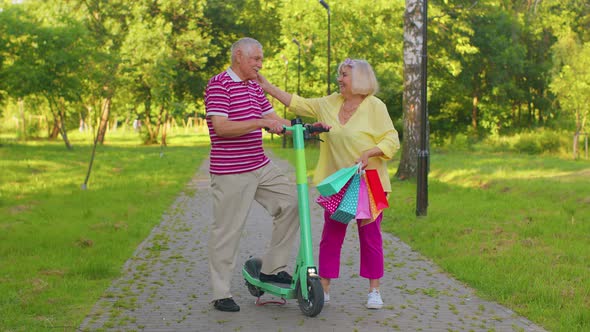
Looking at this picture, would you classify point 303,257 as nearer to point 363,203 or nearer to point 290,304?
point 363,203

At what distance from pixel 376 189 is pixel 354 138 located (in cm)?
41

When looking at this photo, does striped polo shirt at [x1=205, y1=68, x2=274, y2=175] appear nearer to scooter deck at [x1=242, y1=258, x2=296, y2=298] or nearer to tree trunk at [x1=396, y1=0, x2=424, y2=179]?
scooter deck at [x1=242, y1=258, x2=296, y2=298]

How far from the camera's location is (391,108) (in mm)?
47469

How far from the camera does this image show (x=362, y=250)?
638 cm

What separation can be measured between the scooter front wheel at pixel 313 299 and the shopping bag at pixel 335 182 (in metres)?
0.62

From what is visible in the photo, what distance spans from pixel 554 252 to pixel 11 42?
2983 centimetres

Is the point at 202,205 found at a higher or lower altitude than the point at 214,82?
lower

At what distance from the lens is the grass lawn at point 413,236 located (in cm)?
645

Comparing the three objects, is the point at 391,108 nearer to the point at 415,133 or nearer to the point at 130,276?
the point at 415,133

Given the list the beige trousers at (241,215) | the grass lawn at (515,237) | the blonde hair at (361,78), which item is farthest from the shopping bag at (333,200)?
the grass lawn at (515,237)

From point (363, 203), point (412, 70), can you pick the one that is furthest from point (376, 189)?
point (412, 70)

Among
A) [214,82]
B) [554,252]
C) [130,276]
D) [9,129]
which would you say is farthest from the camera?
[9,129]

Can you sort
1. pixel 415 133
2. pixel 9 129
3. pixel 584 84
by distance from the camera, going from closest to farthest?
pixel 415 133, pixel 584 84, pixel 9 129

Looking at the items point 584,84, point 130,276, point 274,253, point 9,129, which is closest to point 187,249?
point 130,276
